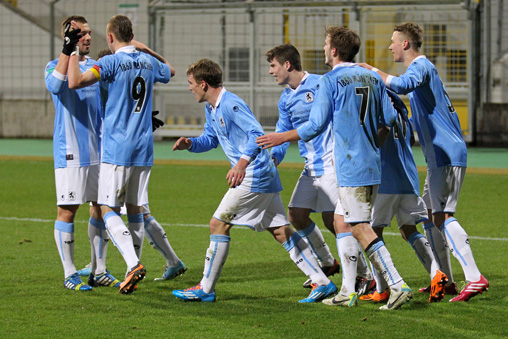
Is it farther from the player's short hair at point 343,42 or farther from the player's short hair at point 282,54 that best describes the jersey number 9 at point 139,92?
the player's short hair at point 343,42

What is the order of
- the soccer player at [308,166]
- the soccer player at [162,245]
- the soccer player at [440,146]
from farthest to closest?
the soccer player at [162,245], the soccer player at [308,166], the soccer player at [440,146]

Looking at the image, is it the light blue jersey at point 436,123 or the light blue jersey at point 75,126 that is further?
the light blue jersey at point 75,126

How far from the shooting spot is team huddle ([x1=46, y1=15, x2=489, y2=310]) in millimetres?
5727

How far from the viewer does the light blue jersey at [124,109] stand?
6.32 meters

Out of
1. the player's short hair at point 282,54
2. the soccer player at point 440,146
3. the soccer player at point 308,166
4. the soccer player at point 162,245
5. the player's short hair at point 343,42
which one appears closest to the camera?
the player's short hair at point 343,42

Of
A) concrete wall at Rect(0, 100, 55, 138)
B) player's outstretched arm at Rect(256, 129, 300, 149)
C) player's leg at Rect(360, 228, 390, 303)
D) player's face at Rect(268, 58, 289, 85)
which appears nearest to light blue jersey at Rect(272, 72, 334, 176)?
player's face at Rect(268, 58, 289, 85)

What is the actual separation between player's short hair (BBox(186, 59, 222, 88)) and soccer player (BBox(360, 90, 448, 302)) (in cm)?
121

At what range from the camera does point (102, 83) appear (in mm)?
6344

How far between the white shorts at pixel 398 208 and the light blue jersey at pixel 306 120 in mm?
683

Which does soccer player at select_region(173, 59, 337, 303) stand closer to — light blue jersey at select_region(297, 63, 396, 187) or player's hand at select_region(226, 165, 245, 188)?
player's hand at select_region(226, 165, 245, 188)

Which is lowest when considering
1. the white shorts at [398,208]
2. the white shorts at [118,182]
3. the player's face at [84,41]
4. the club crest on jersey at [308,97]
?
the white shorts at [398,208]

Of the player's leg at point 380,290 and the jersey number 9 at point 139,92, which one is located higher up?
the jersey number 9 at point 139,92

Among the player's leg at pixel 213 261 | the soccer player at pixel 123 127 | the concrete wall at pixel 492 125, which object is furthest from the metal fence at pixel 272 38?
the player's leg at pixel 213 261

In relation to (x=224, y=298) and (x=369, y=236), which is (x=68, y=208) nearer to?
(x=224, y=298)
